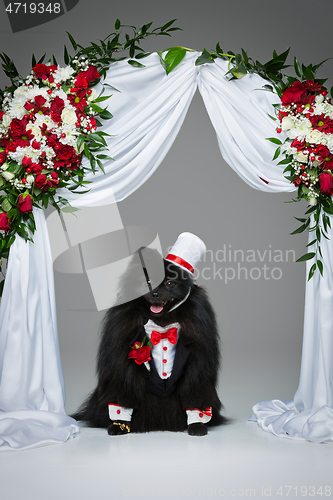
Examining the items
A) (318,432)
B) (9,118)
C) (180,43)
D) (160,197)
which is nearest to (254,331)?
(160,197)

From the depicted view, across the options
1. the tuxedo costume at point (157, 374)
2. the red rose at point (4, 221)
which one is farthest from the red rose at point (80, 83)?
the tuxedo costume at point (157, 374)

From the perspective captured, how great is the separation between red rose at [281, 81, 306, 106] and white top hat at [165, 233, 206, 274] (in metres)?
0.99

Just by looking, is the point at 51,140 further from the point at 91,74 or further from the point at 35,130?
the point at 91,74

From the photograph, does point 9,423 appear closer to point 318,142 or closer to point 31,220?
point 31,220

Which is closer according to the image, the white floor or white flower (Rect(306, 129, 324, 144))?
the white floor

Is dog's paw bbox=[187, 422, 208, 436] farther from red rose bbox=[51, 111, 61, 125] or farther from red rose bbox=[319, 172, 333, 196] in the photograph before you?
red rose bbox=[51, 111, 61, 125]

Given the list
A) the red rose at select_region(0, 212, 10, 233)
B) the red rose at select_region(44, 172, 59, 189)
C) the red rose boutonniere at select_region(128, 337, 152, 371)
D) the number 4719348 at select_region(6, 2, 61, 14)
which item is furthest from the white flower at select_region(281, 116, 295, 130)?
the number 4719348 at select_region(6, 2, 61, 14)

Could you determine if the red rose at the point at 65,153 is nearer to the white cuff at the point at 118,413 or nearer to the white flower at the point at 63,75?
the white flower at the point at 63,75

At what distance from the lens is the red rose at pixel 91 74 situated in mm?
3545

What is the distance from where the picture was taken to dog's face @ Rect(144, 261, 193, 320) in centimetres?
345

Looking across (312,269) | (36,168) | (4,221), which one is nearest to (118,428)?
(4,221)

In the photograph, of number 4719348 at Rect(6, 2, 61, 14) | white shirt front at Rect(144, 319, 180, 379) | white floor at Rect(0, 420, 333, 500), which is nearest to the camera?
white floor at Rect(0, 420, 333, 500)

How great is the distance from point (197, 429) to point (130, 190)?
1503mm

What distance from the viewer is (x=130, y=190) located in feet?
12.4
